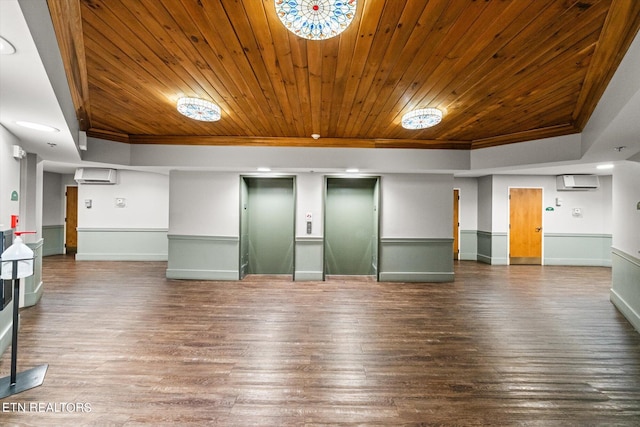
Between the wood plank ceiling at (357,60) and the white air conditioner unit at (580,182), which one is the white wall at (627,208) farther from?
the white air conditioner unit at (580,182)

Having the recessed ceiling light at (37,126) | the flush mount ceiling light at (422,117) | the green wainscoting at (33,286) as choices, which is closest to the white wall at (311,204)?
the green wainscoting at (33,286)

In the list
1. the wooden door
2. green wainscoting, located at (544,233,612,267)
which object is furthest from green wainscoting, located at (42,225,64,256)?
green wainscoting, located at (544,233,612,267)

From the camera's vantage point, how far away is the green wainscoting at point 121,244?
277 inches

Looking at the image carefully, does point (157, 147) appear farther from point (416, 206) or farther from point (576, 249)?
point (576, 249)

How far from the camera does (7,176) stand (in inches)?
119

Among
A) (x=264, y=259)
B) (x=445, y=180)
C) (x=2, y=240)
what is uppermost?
(x=445, y=180)

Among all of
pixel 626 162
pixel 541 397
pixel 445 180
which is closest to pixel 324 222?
pixel 445 180

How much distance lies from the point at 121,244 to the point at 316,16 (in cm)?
777

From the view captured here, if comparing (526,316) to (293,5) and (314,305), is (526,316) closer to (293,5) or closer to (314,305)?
(314,305)

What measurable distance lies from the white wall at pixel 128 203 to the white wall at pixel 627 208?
900cm

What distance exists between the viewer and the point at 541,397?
214cm

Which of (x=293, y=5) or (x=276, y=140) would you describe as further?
(x=276, y=140)

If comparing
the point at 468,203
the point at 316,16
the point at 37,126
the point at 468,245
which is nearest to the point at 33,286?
the point at 37,126

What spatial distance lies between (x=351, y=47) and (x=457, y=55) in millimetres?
851
